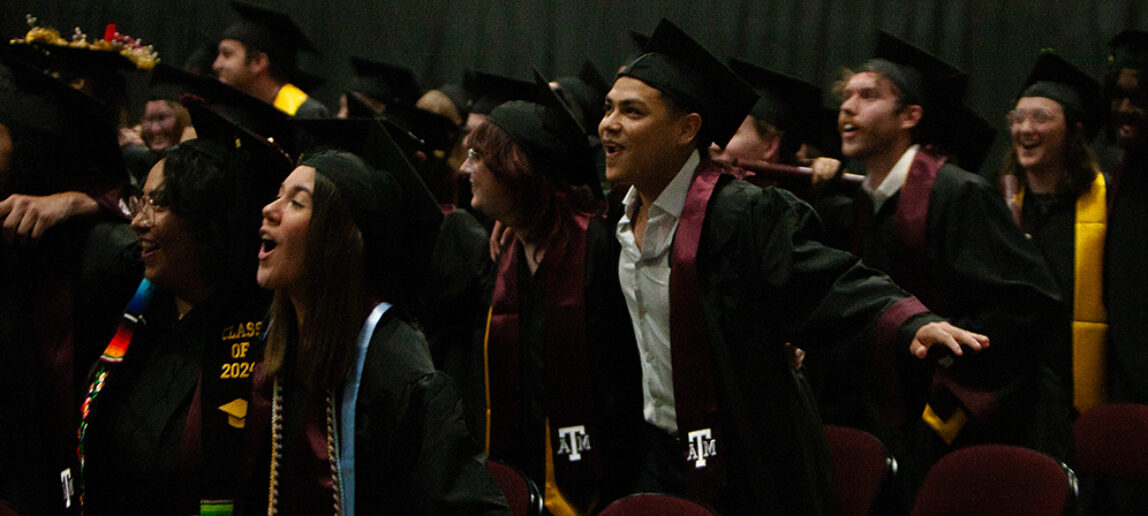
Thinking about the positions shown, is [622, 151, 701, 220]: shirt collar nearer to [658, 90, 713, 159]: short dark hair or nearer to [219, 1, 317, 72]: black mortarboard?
[658, 90, 713, 159]: short dark hair

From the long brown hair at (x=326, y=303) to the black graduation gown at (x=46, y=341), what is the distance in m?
0.89

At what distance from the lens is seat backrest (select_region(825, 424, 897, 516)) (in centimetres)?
290

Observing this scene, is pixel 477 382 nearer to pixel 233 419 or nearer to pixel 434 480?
pixel 233 419

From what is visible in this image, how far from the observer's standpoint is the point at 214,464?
229 centimetres

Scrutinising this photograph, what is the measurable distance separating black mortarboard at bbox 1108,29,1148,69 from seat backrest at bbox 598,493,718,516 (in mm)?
3121

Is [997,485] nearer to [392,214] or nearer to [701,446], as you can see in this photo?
[701,446]

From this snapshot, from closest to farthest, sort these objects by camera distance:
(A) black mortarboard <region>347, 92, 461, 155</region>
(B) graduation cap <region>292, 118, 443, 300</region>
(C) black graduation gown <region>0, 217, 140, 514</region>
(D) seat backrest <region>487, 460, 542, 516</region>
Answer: (B) graduation cap <region>292, 118, 443, 300</region>
(D) seat backrest <region>487, 460, 542, 516</region>
(C) black graduation gown <region>0, 217, 140, 514</region>
(A) black mortarboard <region>347, 92, 461, 155</region>

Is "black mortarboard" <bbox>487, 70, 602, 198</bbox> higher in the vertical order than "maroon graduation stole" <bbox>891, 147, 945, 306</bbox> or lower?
higher

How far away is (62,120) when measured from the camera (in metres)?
2.97

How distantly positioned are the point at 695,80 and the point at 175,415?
5.42 ft

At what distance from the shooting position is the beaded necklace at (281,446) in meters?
2.06

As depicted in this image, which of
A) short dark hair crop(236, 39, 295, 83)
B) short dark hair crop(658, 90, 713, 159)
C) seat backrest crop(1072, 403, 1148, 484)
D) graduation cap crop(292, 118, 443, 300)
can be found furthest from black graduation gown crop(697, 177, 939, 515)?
short dark hair crop(236, 39, 295, 83)

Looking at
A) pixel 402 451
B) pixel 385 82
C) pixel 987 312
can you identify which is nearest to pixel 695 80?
pixel 987 312

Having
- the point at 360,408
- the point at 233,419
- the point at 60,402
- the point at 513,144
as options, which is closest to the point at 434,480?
the point at 360,408
